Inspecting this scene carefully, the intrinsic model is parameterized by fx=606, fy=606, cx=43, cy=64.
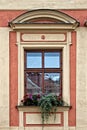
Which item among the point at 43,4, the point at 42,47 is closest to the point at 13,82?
the point at 42,47

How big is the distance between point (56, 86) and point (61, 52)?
941mm

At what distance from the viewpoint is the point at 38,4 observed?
54.0 feet

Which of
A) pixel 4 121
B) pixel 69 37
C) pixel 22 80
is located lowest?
pixel 4 121

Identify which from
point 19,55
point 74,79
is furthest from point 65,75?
point 19,55

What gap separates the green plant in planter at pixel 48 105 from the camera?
16.1m

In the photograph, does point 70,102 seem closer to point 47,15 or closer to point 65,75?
point 65,75

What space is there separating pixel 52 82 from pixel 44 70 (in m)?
0.40

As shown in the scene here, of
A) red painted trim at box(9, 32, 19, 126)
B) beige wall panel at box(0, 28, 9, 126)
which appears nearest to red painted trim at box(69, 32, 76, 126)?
red painted trim at box(9, 32, 19, 126)

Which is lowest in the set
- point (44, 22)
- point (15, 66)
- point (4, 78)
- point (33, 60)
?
point (4, 78)

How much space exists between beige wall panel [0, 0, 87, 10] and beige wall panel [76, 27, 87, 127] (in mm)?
834

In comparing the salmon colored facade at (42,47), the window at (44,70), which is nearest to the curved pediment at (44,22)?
the salmon colored facade at (42,47)

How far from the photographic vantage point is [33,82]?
1661cm

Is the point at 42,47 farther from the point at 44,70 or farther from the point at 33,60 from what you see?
the point at 44,70

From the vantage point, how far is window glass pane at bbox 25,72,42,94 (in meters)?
16.5
